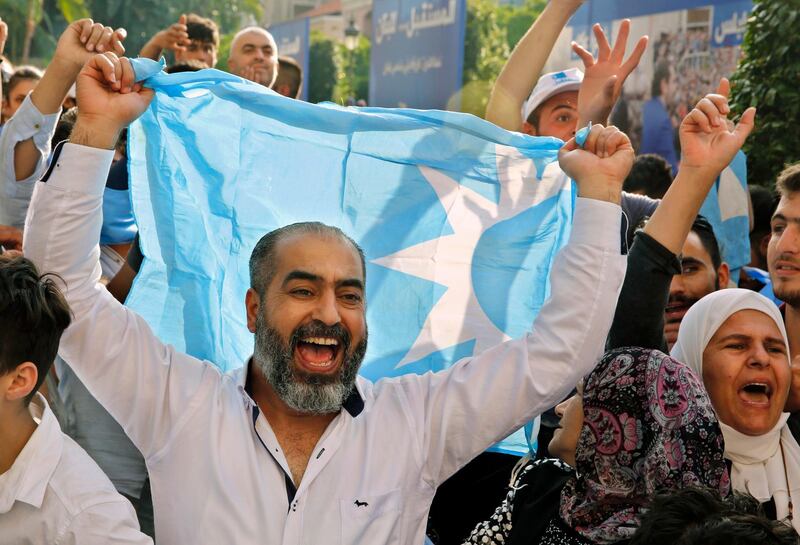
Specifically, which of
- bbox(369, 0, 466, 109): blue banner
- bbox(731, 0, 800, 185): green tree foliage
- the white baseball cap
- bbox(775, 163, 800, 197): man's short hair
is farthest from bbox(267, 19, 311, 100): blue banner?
bbox(775, 163, 800, 197): man's short hair

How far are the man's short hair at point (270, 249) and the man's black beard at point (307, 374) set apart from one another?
0.17m

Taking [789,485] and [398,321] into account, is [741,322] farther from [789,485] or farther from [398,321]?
[398,321]

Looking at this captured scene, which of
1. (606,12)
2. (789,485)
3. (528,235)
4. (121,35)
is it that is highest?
Answer: (606,12)

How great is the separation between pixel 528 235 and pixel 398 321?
0.52m

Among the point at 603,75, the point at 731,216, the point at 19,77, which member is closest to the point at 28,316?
the point at 603,75

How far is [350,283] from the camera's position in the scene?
321 cm

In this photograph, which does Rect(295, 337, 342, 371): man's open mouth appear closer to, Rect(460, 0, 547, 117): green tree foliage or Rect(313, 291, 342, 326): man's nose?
Rect(313, 291, 342, 326): man's nose

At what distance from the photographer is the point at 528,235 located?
3699 mm

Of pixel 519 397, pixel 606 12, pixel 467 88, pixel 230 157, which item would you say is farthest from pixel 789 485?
pixel 467 88

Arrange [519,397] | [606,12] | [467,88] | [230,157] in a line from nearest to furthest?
[519,397], [230,157], [606,12], [467,88]

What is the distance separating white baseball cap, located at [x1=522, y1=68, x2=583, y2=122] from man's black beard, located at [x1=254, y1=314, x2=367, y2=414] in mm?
2217

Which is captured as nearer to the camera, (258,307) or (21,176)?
(258,307)

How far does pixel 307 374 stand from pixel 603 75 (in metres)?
1.78

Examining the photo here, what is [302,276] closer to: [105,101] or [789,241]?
[105,101]
